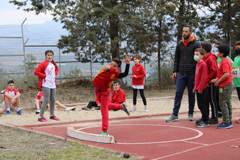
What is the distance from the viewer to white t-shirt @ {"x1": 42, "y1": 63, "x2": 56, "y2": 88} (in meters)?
8.02

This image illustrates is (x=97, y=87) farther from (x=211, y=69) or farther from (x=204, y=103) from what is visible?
(x=211, y=69)

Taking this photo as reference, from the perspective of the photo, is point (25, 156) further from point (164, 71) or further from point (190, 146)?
point (164, 71)

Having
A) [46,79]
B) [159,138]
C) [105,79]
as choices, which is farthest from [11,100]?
[159,138]

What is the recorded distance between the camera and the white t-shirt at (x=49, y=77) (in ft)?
26.3

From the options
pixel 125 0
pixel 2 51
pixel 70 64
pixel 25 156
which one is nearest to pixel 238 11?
pixel 125 0

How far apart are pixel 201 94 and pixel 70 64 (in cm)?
1208

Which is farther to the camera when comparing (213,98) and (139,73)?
(139,73)

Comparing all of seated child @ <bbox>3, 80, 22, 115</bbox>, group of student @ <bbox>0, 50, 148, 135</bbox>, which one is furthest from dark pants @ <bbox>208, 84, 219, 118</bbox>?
seated child @ <bbox>3, 80, 22, 115</bbox>

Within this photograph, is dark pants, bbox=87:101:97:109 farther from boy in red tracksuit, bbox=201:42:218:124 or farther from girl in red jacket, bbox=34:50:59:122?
boy in red tracksuit, bbox=201:42:218:124

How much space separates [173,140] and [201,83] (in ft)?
6.18

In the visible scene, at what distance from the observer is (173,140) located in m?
5.49

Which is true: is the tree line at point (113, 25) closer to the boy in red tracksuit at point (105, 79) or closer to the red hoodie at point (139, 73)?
the red hoodie at point (139, 73)

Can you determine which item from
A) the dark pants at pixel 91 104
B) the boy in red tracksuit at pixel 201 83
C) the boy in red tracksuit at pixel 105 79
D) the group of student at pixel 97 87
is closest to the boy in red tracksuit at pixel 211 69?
the boy in red tracksuit at pixel 201 83

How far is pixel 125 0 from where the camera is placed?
16.4 metres
